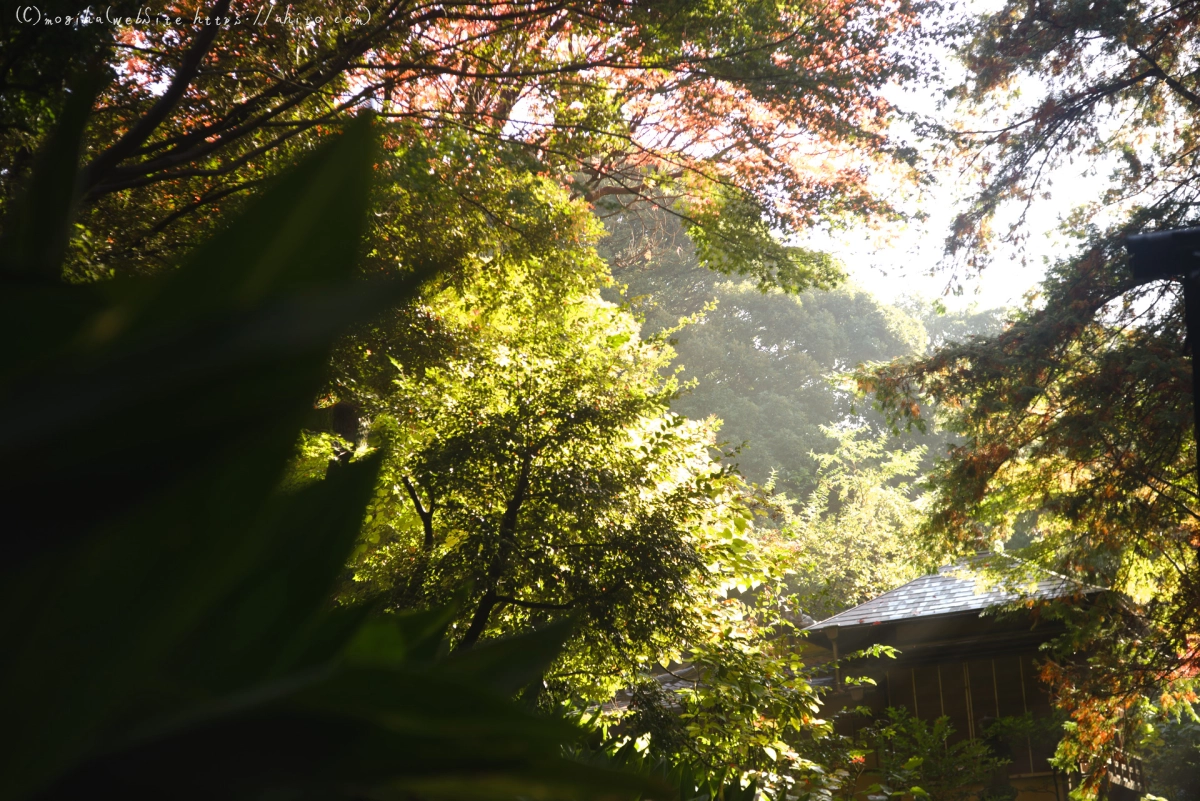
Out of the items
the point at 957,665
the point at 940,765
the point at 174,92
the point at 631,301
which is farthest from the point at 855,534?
the point at 174,92

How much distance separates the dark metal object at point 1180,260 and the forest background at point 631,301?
10.2 feet

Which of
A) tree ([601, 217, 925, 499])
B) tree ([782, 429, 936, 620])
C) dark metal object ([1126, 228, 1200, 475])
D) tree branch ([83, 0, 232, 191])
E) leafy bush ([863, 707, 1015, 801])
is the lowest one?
leafy bush ([863, 707, 1015, 801])

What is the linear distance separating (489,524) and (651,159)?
18.3 feet

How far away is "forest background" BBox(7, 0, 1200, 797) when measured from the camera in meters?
5.97

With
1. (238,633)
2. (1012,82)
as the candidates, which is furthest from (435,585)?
(1012,82)

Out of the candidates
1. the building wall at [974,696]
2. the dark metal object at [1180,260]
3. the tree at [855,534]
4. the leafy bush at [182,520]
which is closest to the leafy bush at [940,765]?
the building wall at [974,696]

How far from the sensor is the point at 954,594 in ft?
42.2

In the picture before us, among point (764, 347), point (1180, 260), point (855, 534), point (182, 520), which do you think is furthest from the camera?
point (764, 347)

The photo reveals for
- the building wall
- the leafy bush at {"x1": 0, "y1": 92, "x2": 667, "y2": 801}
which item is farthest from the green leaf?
the building wall

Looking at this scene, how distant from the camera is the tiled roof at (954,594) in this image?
930 cm

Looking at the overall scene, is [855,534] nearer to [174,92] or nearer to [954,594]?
[954,594]

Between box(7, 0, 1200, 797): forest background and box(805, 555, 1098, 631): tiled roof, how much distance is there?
0.31m

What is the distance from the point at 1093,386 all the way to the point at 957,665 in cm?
531

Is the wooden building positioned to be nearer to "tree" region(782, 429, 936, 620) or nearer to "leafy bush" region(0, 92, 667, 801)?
"tree" region(782, 429, 936, 620)
